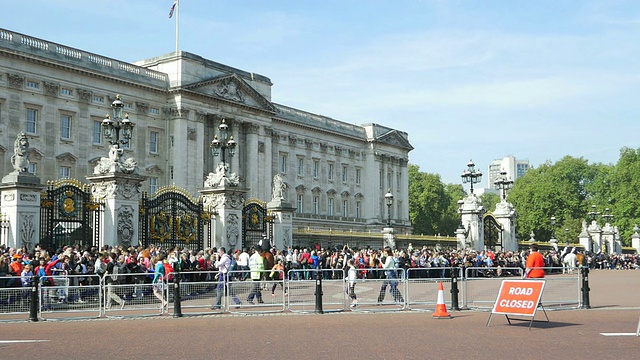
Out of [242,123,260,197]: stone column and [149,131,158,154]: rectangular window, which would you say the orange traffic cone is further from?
[242,123,260,197]: stone column

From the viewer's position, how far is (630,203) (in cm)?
8994

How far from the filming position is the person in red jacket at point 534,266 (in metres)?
18.1

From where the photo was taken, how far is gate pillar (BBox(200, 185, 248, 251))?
28688mm

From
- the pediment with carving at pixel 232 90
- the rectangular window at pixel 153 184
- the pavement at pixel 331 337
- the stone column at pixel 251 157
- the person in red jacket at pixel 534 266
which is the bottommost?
the pavement at pixel 331 337

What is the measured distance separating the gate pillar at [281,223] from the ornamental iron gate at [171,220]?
4021mm

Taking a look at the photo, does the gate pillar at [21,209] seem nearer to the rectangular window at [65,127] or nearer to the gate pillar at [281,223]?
the gate pillar at [281,223]

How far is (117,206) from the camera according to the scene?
24.4 m

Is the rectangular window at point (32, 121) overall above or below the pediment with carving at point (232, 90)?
below

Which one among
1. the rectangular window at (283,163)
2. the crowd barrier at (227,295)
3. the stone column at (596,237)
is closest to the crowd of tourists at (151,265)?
the crowd barrier at (227,295)

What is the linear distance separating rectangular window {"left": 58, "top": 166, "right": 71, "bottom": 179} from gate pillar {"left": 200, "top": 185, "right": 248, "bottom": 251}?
1040 inches

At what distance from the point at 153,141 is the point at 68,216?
36834 millimetres

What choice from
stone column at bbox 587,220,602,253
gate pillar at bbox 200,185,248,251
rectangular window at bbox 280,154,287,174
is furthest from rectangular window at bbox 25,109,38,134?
stone column at bbox 587,220,602,253

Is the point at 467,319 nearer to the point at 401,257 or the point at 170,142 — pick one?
the point at 401,257

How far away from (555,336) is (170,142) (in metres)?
50.0
